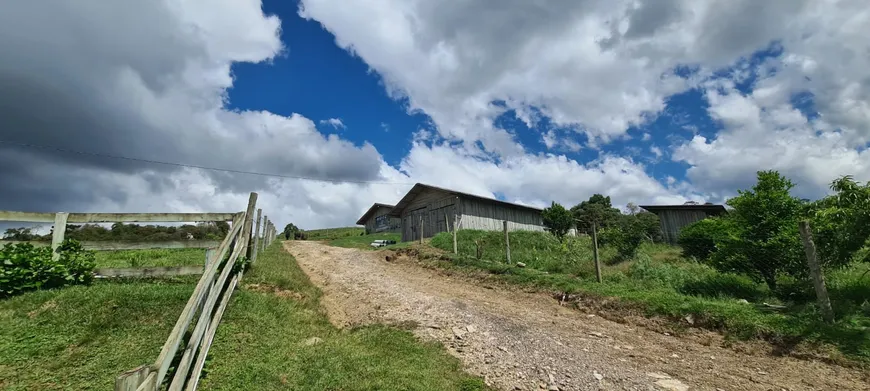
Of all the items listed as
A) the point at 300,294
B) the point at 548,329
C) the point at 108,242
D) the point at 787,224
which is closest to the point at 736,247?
the point at 787,224

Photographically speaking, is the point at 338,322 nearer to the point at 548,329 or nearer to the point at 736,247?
the point at 548,329

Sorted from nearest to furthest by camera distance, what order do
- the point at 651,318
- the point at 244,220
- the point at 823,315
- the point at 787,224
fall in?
the point at 823,315, the point at 244,220, the point at 651,318, the point at 787,224

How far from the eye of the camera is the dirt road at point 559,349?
524 centimetres

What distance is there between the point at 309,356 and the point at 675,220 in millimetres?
34700

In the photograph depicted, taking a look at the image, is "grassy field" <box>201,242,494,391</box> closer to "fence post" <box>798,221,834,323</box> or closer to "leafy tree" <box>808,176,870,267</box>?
"fence post" <box>798,221,834,323</box>

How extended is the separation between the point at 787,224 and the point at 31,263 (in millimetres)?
15873

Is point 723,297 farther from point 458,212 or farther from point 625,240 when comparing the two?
point 458,212

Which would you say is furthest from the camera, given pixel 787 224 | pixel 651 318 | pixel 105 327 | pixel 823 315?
pixel 787 224

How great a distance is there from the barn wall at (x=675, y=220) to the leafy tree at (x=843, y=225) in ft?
82.7

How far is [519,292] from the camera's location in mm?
11250

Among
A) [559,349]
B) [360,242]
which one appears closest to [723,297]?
[559,349]

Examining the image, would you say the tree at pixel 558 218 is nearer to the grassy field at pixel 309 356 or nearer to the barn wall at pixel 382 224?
the barn wall at pixel 382 224

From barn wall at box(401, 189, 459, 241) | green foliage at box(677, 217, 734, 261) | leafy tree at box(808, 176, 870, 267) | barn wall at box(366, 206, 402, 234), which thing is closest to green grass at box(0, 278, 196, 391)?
leafy tree at box(808, 176, 870, 267)

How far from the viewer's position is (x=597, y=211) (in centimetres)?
5638
